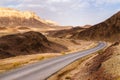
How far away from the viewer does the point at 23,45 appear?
317 ft

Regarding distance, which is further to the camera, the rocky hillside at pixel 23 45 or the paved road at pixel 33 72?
the rocky hillside at pixel 23 45

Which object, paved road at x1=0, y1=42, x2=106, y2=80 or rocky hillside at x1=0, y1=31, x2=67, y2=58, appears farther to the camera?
rocky hillside at x1=0, y1=31, x2=67, y2=58

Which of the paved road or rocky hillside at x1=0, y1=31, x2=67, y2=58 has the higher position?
the paved road

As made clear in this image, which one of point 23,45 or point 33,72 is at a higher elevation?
point 33,72

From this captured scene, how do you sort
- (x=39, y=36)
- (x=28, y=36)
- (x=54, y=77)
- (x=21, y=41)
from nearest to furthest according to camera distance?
(x=54, y=77)
(x=21, y=41)
(x=28, y=36)
(x=39, y=36)

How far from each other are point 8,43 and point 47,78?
225 ft

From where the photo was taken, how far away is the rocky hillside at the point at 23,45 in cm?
8844

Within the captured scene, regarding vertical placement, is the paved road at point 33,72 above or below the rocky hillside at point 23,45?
above

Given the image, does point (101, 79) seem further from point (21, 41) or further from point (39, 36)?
point (39, 36)

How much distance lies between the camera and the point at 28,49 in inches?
3826

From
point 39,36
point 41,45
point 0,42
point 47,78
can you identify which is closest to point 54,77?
point 47,78

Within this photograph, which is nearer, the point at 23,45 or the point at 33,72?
the point at 33,72

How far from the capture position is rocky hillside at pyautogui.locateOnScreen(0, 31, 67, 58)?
Result: 88438mm

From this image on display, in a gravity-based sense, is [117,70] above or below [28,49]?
above
